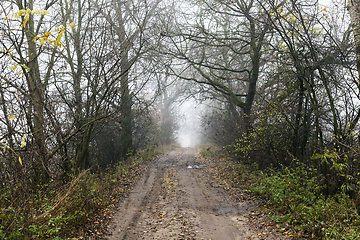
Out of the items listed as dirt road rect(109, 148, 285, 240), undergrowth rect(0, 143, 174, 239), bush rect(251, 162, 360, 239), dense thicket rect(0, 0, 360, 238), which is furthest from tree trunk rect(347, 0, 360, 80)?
undergrowth rect(0, 143, 174, 239)

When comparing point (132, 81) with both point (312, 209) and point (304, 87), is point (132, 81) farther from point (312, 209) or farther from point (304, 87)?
point (312, 209)

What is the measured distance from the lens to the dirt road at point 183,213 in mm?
5883

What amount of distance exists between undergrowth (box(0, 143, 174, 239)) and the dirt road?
0.72 meters

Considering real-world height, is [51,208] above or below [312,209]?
above

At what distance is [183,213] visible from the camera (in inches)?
281

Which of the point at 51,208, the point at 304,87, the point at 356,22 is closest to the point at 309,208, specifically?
the point at 304,87

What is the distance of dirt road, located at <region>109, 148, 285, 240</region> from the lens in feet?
19.3

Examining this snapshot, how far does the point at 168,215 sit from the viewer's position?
23.2ft

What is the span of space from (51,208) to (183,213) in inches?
142

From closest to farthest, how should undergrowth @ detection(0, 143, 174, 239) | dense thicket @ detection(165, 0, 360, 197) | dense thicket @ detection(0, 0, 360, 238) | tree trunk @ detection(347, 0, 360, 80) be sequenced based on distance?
undergrowth @ detection(0, 143, 174, 239) → dense thicket @ detection(0, 0, 360, 238) → tree trunk @ detection(347, 0, 360, 80) → dense thicket @ detection(165, 0, 360, 197)

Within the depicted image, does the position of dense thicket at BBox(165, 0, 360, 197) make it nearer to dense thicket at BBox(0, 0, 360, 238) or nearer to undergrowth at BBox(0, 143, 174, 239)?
dense thicket at BBox(0, 0, 360, 238)

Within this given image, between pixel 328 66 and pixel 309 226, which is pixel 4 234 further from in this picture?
pixel 328 66

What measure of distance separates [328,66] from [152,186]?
769 centimetres

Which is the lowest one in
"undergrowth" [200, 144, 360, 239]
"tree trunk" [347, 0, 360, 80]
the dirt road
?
the dirt road
